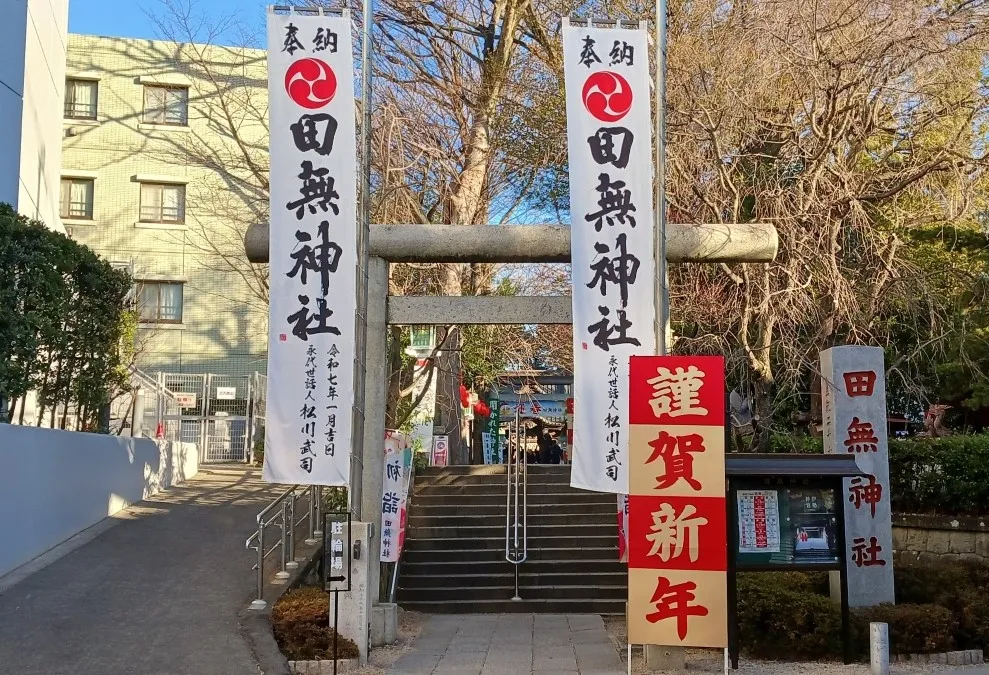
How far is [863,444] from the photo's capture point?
1060 centimetres

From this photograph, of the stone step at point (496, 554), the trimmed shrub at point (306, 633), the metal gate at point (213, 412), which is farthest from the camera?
the metal gate at point (213, 412)

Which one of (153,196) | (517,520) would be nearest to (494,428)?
(153,196)

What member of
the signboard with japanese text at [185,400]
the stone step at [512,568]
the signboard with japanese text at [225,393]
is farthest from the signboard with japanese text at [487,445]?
the stone step at [512,568]

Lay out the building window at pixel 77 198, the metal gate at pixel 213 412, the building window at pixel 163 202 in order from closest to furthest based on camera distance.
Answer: the metal gate at pixel 213 412 → the building window at pixel 77 198 → the building window at pixel 163 202

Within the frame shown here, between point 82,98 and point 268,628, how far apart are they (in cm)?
2361

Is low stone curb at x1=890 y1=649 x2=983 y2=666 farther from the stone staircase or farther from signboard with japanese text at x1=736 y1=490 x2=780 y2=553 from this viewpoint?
the stone staircase

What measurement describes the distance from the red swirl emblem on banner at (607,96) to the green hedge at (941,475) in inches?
243

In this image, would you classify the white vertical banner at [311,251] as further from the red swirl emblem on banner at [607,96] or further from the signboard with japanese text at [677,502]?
the signboard with japanese text at [677,502]

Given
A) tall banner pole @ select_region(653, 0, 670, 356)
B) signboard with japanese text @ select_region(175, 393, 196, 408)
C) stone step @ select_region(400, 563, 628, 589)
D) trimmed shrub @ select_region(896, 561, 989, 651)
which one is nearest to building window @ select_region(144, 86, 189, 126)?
signboard with japanese text @ select_region(175, 393, 196, 408)

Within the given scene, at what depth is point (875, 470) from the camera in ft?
34.7

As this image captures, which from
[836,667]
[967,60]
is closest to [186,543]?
[836,667]

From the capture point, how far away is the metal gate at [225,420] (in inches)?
1039

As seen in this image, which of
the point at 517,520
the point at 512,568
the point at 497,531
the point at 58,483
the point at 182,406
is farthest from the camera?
the point at 182,406

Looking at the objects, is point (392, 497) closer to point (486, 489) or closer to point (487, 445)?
point (486, 489)
